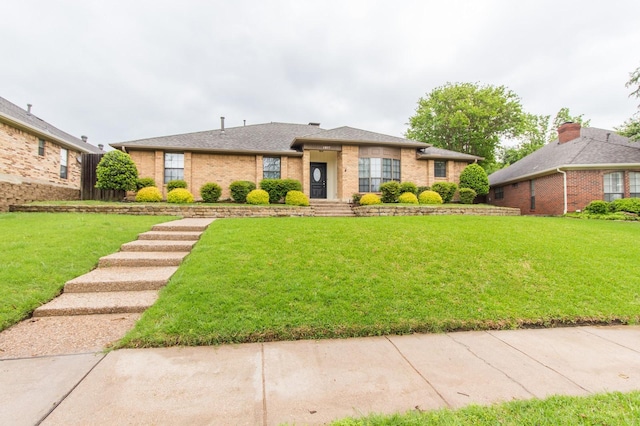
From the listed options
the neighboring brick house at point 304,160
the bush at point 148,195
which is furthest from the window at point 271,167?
the bush at point 148,195

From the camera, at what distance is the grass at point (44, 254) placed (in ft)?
11.4

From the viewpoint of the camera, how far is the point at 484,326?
3.33m

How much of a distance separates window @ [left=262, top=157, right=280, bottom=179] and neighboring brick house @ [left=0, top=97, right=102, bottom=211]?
31.4 ft

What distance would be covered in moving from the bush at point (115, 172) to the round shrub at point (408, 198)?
42.7 ft

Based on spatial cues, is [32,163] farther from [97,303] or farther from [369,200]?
[369,200]

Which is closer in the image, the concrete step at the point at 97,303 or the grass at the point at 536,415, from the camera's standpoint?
the grass at the point at 536,415

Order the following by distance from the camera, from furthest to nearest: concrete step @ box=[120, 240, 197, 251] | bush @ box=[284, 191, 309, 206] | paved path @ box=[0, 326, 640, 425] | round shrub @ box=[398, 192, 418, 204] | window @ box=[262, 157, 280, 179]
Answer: window @ box=[262, 157, 280, 179], round shrub @ box=[398, 192, 418, 204], bush @ box=[284, 191, 309, 206], concrete step @ box=[120, 240, 197, 251], paved path @ box=[0, 326, 640, 425]

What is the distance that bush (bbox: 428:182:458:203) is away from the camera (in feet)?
48.3

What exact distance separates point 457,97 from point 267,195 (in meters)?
20.7

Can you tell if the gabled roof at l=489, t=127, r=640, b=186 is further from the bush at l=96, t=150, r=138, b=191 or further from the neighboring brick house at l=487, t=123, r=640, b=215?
the bush at l=96, t=150, r=138, b=191

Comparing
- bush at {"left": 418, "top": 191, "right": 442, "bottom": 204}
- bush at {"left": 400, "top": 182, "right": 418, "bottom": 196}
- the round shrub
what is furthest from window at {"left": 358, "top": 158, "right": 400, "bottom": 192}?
bush at {"left": 418, "top": 191, "right": 442, "bottom": 204}

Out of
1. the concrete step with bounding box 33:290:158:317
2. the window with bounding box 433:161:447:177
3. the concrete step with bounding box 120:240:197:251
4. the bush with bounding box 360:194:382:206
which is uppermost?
the window with bounding box 433:161:447:177

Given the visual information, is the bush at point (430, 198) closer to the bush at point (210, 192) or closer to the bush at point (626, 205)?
the bush at point (626, 205)

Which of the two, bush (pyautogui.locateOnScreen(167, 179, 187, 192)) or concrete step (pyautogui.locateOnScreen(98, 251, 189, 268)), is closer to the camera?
concrete step (pyautogui.locateOnScreen(98, 251, 189, 268))
